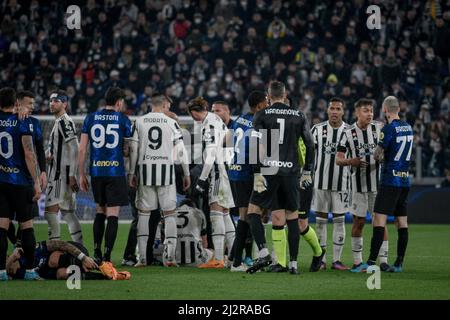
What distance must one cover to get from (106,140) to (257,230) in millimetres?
2530

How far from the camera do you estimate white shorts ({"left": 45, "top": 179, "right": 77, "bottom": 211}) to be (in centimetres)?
1276

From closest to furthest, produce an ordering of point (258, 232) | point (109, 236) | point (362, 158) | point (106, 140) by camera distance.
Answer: point (258, 232), point (109, 236), point (106, 140), point (362, 158)

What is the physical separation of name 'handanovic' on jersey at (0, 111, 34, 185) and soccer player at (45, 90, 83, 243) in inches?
91.0

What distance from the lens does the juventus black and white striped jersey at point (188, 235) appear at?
42.4 feet

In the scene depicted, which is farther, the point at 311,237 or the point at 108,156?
the point at 108,156

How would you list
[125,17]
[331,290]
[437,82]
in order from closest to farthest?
[331,290] < [437,82] < [125,17]

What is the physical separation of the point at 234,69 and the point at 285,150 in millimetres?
14503

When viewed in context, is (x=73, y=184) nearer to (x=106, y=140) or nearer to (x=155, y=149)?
(x=106, y=140)

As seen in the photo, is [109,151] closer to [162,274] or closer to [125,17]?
[162,274]

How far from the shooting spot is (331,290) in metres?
9.70

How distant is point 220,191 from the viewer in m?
12.9

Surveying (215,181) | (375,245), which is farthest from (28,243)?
(375,245)

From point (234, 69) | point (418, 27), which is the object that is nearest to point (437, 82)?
point (418, 27)
